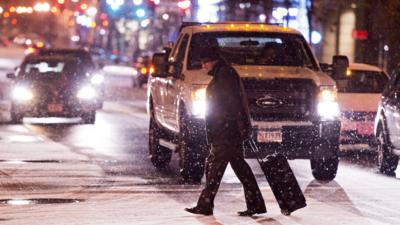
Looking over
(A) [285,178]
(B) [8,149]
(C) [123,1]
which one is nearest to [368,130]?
(B) [8,149]

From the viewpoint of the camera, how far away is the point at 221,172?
1255 centimetres

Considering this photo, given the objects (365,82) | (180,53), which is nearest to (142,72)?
(365,82)

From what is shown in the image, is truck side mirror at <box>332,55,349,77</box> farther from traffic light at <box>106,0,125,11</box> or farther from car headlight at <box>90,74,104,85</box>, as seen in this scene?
traffic light at <box>106,0,125,11</box>

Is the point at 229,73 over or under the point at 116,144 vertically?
over

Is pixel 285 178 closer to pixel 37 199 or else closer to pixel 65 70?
pixel 37 199

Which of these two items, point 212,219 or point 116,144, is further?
point 116,144

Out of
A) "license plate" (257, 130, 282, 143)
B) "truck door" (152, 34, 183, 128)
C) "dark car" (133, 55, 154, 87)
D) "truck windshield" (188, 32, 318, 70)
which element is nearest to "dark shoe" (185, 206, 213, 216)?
"license plate" (257, 130, 282, 143)

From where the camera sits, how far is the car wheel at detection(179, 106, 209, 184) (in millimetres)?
15266

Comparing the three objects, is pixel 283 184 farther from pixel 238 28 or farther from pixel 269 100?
pixel 238 28

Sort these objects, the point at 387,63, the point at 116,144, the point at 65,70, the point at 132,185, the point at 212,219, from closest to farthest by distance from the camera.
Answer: the point at 212,219, the point at 132,185, the point at 116,144, the point at 65,70, the point at 387,63

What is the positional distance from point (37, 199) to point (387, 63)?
85.7 ft

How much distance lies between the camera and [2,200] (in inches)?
531

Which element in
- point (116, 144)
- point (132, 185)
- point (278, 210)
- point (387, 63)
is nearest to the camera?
point (278, 210)

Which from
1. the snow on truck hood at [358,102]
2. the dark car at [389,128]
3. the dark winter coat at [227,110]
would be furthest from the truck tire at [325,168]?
the snow on truck hood at [358,102]
